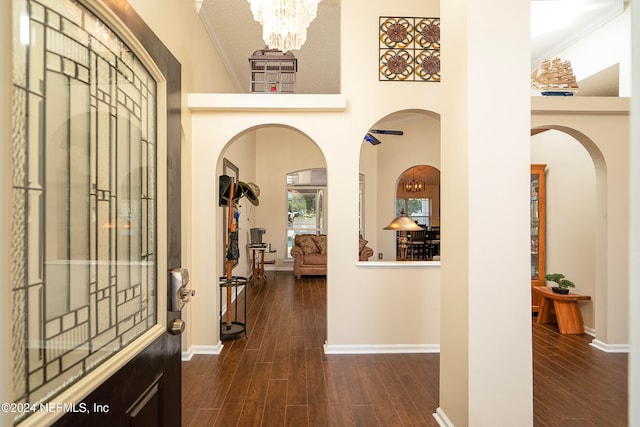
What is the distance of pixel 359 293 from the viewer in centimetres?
365

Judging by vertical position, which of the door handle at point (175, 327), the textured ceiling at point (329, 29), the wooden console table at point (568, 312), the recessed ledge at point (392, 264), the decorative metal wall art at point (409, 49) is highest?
the textured ceiling at point (329, 29)

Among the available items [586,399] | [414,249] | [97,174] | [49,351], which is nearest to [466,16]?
[97,174]

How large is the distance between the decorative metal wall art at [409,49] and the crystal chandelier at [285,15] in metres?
1.29

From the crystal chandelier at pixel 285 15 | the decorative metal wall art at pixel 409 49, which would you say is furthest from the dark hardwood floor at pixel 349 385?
the decorative metal wall art at pixel 409 49

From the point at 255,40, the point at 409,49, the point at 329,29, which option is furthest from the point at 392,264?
the point at 255,40

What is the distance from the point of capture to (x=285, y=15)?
261cm

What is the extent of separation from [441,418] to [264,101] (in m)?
3.07

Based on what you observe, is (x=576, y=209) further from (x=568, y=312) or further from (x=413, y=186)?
(x=413, y=186)

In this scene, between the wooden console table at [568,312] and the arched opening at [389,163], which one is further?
the arched opening at [389,163]

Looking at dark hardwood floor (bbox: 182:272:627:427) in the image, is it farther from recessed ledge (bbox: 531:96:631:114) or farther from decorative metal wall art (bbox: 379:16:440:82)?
Answer: decorative metal wall art (bbox: 379:16:440:82)

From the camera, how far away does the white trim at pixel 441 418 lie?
2.28 m

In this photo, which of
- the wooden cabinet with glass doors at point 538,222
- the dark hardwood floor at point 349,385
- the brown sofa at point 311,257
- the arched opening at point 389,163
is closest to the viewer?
the dark hardwood floor at point 349,385

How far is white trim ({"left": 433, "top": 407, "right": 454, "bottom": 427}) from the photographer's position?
7.49ft

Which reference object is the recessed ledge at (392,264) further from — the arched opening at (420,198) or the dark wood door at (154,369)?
the arched opening at (420,198)
